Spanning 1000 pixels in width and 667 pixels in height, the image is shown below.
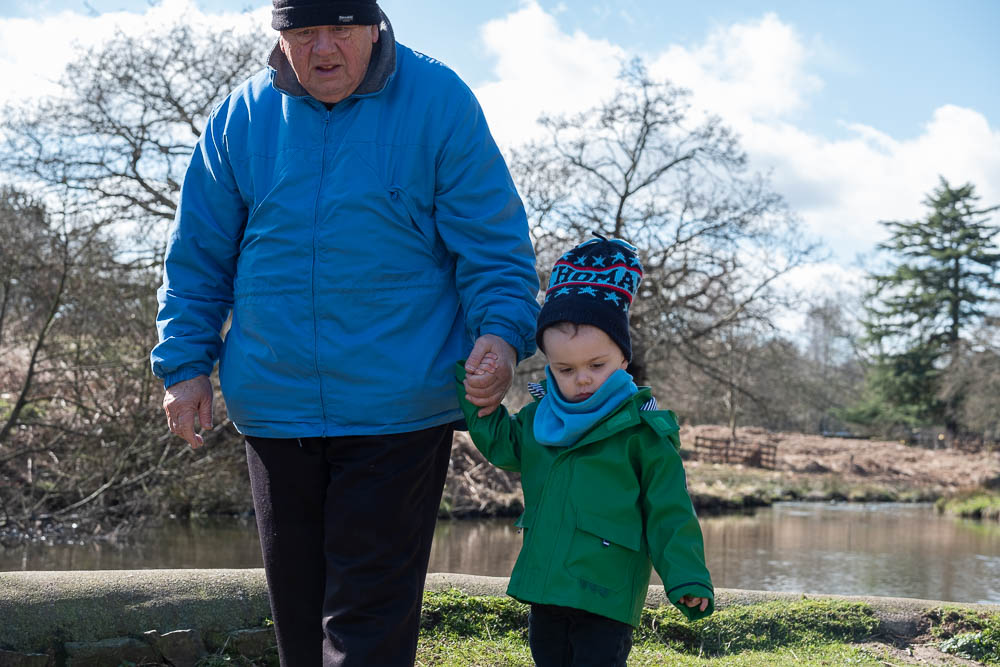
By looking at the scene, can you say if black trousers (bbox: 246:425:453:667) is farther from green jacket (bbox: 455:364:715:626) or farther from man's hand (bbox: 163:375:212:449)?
green jacket (bbox: 455:364:715:626)

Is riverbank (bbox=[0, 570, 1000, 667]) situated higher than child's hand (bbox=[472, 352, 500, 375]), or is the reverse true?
child's hand (bbox=[472, 352, 500, 375])

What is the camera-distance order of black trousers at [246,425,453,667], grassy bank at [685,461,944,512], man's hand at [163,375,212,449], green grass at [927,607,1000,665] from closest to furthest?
black trousers at [246,425,453,667]
man's hand at [163,375,212,449]
green grass at [927,607,1000,665]
grassy bank at [685,461,944,512]

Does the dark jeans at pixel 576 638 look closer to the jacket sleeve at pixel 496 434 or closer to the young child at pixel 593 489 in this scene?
the young child at pixel 593 489

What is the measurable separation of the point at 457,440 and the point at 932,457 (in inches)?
897

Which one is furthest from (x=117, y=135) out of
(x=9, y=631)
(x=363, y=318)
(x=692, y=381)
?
(x=363, y=318)

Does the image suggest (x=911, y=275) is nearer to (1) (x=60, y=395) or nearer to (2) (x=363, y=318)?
(1) (x=60, y=395)

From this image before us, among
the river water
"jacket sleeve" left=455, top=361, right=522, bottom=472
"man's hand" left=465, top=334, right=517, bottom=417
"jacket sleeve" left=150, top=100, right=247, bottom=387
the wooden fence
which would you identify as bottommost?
the river water

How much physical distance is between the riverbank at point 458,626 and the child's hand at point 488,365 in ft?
5.20

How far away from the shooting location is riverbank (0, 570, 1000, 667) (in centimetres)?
324

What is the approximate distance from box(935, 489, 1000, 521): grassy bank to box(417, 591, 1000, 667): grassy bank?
59.3ft

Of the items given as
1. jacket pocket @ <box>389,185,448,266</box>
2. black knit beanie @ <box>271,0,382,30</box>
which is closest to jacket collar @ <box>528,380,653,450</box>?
jacket pocket @ <box>389,185,448,266</box>

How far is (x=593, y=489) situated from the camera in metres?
2.44

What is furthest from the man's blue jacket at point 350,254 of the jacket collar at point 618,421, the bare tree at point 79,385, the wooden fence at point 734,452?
the wooden fence at point 734,452

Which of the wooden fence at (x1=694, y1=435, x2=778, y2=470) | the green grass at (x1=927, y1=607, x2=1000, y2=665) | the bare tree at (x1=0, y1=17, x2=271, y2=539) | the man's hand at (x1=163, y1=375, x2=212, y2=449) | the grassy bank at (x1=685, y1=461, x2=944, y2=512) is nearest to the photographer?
the man's hand at (x1=163, y1=375, x2=212, y2=449)
